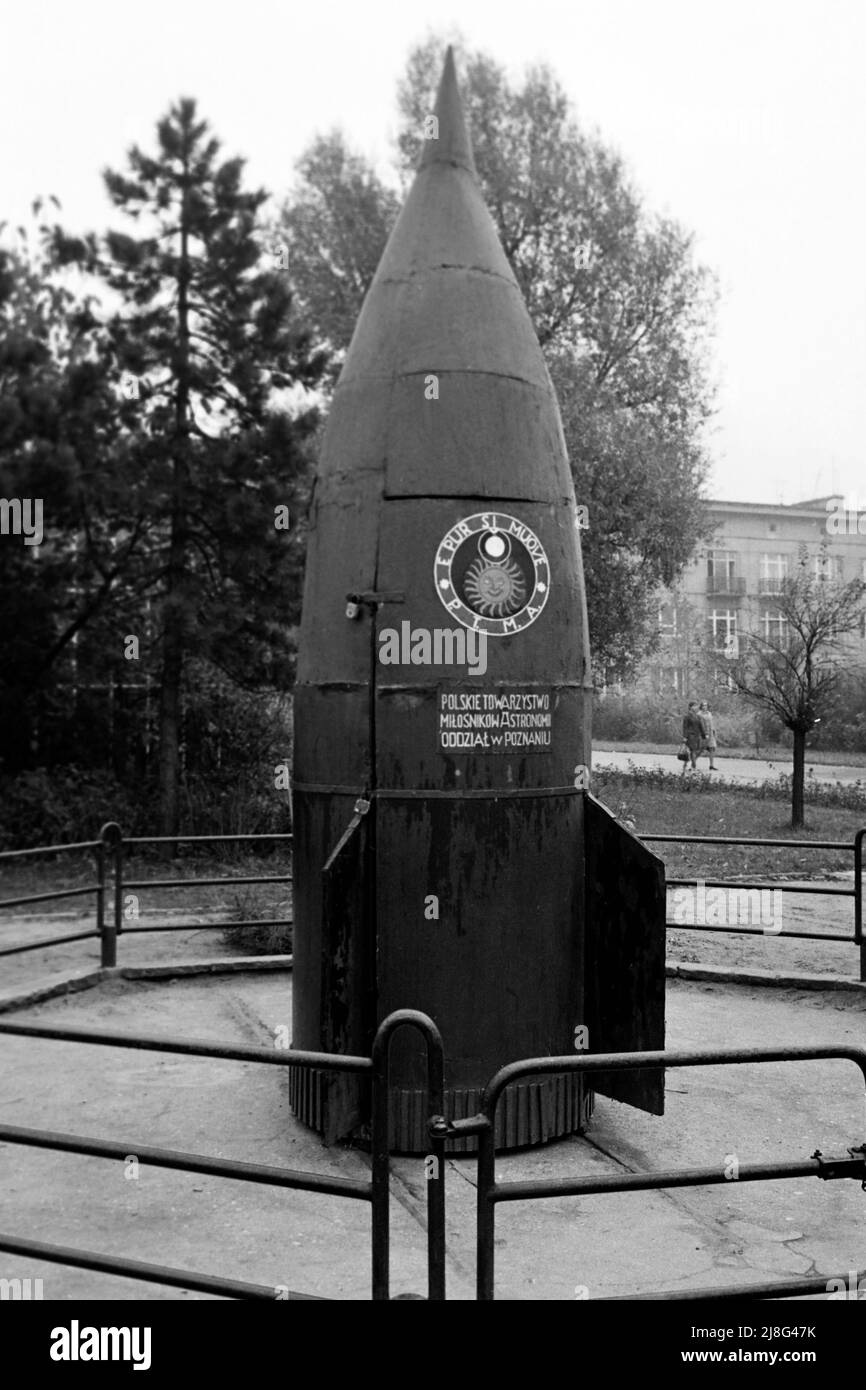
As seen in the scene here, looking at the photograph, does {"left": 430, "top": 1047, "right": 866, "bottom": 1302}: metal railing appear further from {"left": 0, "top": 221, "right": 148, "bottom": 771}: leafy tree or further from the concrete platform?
{"left": 0, "top": 221, "right": 148, "bottom": 771}: leafy tree

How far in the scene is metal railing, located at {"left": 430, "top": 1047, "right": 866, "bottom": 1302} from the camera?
3.70 metres

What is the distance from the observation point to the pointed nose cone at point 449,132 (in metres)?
6.73

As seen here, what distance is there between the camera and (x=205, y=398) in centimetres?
1617

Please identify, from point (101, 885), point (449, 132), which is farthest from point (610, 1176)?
point (101, 885)

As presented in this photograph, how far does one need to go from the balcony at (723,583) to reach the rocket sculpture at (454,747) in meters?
49.6

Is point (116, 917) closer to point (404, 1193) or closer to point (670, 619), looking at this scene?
point (404, 1193)

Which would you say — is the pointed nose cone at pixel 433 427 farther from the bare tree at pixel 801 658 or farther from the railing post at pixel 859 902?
the bare tree at pixel 801 658

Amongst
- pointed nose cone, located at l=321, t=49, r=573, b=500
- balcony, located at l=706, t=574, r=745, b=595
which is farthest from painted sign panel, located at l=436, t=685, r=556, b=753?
balcony, located at l=706, t=574, r=745, b=595

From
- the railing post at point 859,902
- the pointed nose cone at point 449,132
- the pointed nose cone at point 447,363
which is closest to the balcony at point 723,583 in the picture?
the railing post at point 859,902

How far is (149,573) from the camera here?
16.1 meters

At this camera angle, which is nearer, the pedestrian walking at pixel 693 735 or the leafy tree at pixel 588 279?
the leafy tree at pixel 588 279
